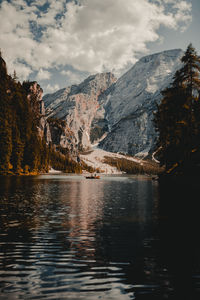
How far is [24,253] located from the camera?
28.1ft

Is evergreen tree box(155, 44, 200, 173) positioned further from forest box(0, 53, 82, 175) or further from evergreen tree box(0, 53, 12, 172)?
forest box(0, 53, 82, 175)

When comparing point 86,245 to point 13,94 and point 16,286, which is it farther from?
point 13,94

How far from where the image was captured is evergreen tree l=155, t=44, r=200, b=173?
138 ft

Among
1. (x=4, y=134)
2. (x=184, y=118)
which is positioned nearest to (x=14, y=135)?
(x=4, y=134)

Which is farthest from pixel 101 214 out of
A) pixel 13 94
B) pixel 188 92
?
pixel 13 94

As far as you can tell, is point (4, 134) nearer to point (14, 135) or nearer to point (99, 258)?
point (14, 135)

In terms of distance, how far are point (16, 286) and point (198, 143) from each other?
3985cm

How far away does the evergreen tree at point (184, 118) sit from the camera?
138 feet

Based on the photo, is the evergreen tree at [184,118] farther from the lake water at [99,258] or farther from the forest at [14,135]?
the forest at [14,135]

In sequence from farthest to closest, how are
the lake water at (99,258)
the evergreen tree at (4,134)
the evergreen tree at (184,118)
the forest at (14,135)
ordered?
the forest at (14,135) → the evergreen tree at (4,134) → the evergreen tree at (184,118) → the lake water at (99,258)

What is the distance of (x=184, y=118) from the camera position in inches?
1816

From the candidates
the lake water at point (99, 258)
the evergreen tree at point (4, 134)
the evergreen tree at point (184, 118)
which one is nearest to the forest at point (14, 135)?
the evergreen tree at point (4, 134)

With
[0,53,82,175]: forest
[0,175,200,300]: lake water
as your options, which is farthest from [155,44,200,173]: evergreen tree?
[0,53,82,175]: forest

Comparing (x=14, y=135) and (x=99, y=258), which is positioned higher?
(x=14, y=135)
